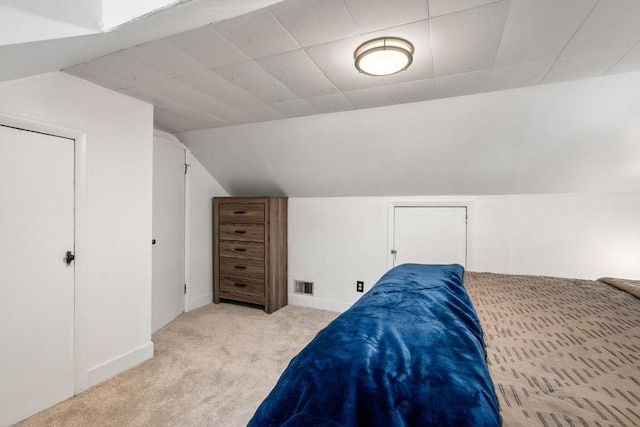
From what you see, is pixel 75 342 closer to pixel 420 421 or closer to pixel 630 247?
pixel 420 421

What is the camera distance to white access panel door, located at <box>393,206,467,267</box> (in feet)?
9.99

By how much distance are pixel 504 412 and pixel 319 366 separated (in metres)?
0.50

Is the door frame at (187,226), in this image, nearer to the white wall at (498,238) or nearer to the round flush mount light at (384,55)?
the white wall at (498,238)

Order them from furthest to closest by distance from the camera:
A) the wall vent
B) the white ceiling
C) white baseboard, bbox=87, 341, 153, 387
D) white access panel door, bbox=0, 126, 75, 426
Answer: the wall vent, white baseboard, bbox=87, 341, 153, 387, white access panel door, bbox=0, 126, 75, 426, the white ceiling

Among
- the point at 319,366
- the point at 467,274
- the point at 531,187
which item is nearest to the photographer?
the point at 319,366

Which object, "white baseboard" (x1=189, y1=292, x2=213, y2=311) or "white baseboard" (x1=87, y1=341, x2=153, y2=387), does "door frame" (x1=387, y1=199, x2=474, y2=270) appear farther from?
"white baseboard" (x1=87, y1=341, x2=153, y2=387)

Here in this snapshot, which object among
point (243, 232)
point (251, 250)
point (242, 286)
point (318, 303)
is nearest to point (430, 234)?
point (318, 303)

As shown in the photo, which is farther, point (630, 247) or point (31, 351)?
point (630, 247)

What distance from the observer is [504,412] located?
0.70 metres

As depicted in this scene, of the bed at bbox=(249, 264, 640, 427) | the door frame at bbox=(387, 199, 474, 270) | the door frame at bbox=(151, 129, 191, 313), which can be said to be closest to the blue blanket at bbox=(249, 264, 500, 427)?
the bed at bbox=(249, 264, 640, 427)

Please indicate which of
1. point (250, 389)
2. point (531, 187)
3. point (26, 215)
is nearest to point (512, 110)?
point (531, 187)

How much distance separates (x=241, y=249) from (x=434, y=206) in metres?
2.31

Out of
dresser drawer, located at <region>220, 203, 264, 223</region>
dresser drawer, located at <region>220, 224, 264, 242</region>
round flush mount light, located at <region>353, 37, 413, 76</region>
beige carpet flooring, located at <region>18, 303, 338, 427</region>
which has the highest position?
round flush mount light, located at <region>353, 37, 413, 76</region>

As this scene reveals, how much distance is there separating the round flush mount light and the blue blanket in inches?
50.9
